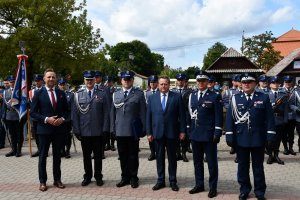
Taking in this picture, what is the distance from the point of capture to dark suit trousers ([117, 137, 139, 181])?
281 inches

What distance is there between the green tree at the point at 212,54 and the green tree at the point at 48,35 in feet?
203

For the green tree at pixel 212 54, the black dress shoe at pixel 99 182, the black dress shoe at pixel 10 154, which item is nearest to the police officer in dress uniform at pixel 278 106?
the black dress shoe at pixel 99 182

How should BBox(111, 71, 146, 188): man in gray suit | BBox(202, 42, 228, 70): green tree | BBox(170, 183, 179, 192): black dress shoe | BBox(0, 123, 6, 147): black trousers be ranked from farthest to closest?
BBox(202, 42, 228, 70): green tree < BBox(0, 123, 6, 147): black trousers < BBox(111, 71, 146, 188): man in gray suit < BBox(170, 183, 179, 192): black dress shoe

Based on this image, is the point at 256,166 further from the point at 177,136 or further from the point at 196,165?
the point at 177,136

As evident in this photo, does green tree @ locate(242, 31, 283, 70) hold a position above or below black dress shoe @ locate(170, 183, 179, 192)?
above

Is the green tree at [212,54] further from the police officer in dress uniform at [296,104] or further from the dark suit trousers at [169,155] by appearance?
the dark suit trousers at [169,155]

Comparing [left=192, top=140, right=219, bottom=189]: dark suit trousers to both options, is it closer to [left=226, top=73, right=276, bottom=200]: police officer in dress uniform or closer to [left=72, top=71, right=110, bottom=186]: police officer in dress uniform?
[left=226, top=73, right=276, bottom=200]: police officer in dress uniform

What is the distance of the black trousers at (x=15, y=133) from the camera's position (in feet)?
34.4

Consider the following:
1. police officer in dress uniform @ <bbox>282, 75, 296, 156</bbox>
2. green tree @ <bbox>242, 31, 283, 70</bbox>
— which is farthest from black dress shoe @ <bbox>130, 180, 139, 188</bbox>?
green tree @ <bbox>242, 31, 283, 70</bbox>

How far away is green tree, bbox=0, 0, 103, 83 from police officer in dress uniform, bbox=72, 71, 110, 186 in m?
14.6

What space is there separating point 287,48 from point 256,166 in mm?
83715

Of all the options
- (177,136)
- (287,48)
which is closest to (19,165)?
(177,136)

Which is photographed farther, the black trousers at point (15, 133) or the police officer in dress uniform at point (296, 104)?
the black trousers at point (15, 133)

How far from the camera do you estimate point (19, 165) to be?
9.15 metres
